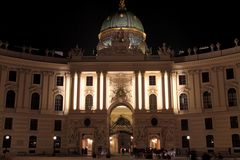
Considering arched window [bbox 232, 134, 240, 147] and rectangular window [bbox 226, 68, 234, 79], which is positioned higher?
rectangular window [bbox 226, 68, 234, 79]

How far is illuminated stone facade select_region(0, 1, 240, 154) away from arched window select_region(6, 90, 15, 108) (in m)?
0.17

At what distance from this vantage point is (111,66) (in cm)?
6275

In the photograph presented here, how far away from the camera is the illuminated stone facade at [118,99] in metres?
58.5

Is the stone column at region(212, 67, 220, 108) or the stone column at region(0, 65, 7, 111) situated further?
the stone column at region(212, 67, 220, 108)

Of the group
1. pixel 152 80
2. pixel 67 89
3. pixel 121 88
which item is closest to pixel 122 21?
pixel 152 80

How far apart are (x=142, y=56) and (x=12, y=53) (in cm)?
2475

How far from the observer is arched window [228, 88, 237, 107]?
5824 centimetres

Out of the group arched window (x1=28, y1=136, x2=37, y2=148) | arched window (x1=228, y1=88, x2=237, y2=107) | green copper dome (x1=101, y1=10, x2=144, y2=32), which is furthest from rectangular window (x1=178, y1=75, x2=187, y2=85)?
arched window (x1=28, y1=136, x2=37, y2=148)

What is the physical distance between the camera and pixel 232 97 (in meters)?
58.7

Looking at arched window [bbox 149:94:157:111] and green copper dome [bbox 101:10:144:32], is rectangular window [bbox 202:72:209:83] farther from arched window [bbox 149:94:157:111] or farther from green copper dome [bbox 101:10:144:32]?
green copper dome [bbox 101:10:144:32]

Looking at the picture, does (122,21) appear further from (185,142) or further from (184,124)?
(185,142)

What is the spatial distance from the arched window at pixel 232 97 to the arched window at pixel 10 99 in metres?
39.3

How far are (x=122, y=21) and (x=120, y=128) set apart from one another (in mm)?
25084

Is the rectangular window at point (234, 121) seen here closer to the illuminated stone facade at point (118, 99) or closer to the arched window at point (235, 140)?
the illuminated stone facade at point (118, 99)
